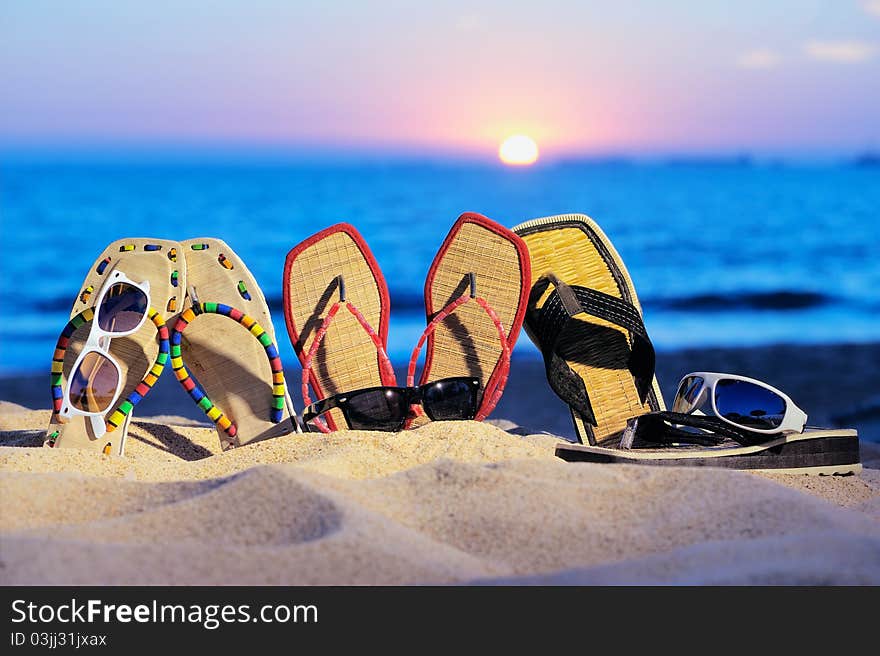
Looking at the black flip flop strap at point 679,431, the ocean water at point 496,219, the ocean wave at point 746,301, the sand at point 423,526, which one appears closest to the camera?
the sand at point 423,526

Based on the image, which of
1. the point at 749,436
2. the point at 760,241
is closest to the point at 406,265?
the point at 760,241

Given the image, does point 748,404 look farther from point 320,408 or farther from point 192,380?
point 192,380

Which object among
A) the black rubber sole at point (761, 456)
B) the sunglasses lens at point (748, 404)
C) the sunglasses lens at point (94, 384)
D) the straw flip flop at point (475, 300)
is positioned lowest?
the black rubber sole at point (761, 456)

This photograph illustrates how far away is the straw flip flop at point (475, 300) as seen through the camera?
12.1 ft

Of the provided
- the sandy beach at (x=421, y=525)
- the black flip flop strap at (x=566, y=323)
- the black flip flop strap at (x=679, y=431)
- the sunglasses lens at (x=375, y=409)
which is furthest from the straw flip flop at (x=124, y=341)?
the black flip flop strap at (x=679, y=431)

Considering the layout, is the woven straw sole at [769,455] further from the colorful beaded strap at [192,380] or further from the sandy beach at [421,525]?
the colorful beaded strap at [192,380]

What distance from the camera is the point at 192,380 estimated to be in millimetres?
3420

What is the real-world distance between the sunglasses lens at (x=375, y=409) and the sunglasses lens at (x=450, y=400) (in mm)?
101

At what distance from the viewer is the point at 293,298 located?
3.70 metres

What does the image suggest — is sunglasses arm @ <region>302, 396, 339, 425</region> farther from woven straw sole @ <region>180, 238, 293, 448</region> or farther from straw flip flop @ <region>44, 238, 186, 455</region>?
straw flip flop @ <region>44, 238, 186, 455</region>

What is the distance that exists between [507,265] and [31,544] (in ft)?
7.34

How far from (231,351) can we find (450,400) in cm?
92

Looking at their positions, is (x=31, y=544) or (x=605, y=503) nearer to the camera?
(x=31, y=544)
